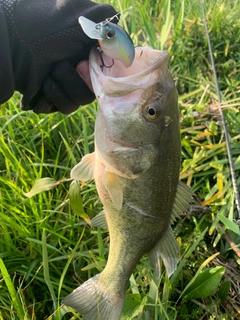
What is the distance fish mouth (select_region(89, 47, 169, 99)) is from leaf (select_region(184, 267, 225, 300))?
1.24 meters

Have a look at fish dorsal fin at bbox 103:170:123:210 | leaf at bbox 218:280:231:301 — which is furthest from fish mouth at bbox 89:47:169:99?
leaf at bbox 218:280:231:301

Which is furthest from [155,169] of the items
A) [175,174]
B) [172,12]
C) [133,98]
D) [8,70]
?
[172,12]

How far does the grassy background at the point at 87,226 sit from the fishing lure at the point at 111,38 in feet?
3.26

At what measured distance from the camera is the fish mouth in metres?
1.82

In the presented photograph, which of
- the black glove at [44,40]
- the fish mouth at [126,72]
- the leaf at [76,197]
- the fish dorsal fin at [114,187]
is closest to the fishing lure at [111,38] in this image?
the fish mouth at [126,72]

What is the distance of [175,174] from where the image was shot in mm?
2025

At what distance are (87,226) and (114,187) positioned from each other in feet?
2.71

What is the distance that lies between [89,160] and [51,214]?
646 millimetres

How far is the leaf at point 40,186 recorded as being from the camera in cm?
251

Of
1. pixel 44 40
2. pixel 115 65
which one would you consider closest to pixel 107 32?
pixel 115 65

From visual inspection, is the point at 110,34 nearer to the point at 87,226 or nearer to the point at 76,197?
the point at 76,197

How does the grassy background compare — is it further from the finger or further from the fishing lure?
the fishing lure

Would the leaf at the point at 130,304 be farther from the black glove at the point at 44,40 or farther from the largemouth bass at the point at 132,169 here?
the black glove at the point at 44,40

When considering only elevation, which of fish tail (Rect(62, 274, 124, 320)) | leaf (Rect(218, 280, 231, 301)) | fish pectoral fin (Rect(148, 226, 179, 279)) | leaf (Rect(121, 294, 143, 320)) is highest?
fish pectoral fin (Rect(148, 226, 179, 279))
